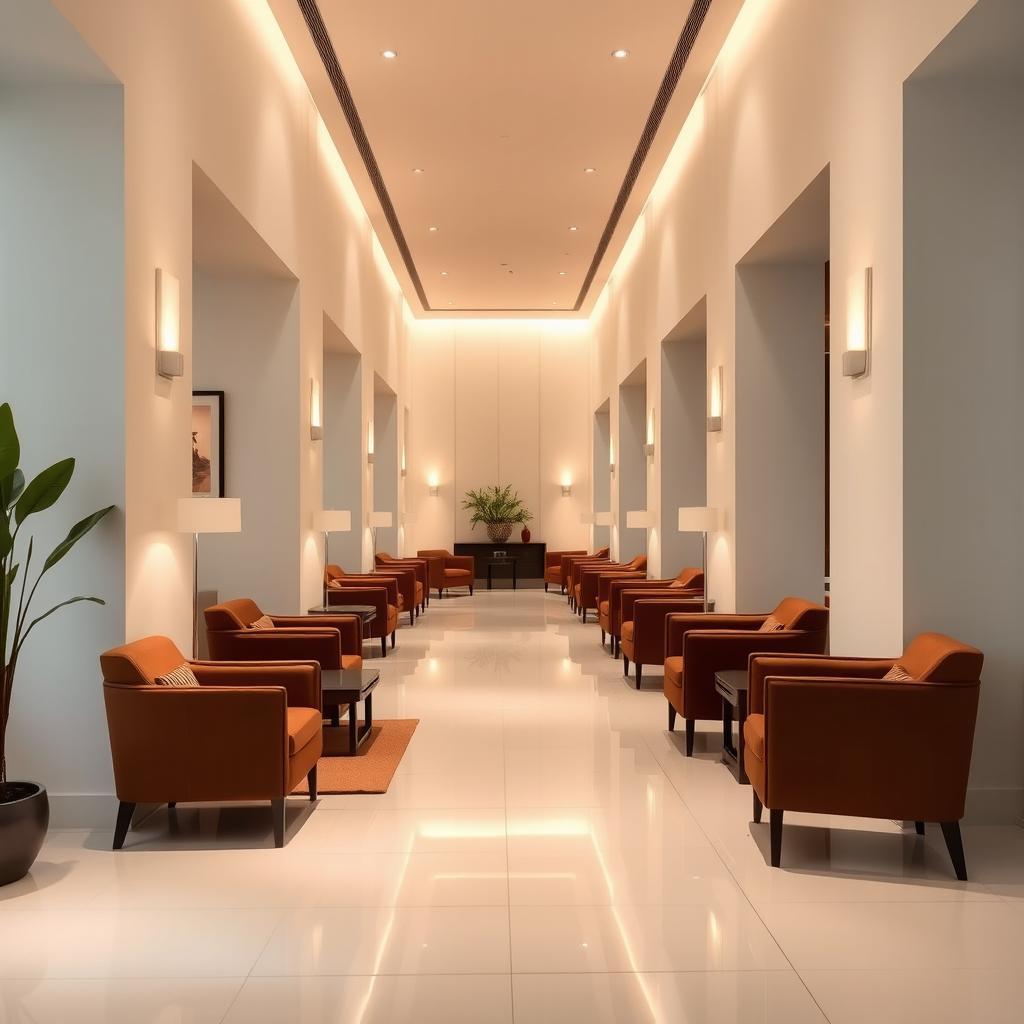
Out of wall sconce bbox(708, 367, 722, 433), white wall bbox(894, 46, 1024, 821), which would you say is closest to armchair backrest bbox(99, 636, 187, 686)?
white wall bbox(894, 46, 1024, 821)

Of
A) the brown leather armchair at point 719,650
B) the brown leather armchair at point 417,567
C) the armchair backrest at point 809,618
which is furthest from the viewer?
the brown leather armchair at point 417,567

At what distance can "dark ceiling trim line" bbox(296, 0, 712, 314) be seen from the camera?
772 cm

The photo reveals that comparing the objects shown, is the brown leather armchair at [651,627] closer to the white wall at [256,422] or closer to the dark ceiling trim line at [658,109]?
the white wall at [256,422]

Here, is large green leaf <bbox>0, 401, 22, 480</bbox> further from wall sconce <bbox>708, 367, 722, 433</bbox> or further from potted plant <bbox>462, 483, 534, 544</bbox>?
potted plant <bbox>462, 483, 534, 544</bbox>

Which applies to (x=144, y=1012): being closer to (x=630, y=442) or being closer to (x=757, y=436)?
(x=757, y=436)

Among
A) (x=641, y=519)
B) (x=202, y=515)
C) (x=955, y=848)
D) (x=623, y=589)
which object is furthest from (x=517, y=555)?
(x=955, y=848)

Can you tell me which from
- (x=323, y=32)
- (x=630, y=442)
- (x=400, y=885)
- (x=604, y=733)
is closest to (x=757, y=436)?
(x=604, y=733)

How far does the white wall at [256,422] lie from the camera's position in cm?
873

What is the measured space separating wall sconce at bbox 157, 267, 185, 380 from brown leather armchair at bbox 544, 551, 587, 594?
38.9 ft

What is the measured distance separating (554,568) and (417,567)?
3594 millimetres

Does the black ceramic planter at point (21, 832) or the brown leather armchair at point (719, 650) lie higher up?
the brown leather armchair at point (719, 650)

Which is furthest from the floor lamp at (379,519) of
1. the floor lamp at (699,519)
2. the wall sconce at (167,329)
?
the wall sconce at (167,329)

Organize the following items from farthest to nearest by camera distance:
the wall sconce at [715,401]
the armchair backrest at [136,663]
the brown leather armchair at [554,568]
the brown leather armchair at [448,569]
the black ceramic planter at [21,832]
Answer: the brown leather armchair at [554,568] → the brown leather armchair at [448,569] → the wall sconce at [715,401] → the armchair backrest at [136,663] → the black ceramic planter at [21,832]

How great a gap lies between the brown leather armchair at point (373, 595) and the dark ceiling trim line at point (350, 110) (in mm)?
4034
